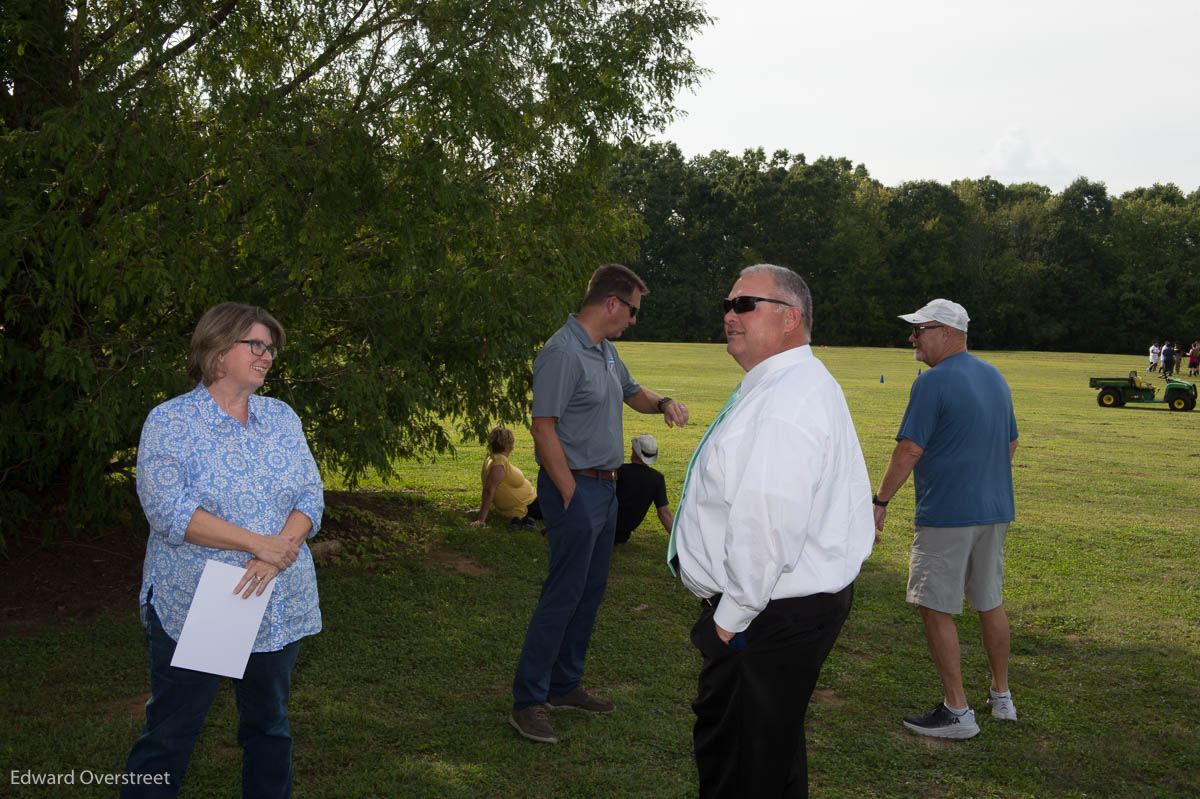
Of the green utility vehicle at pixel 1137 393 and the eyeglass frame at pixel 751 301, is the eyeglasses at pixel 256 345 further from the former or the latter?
the green utility vehicle at pixel 1137 393

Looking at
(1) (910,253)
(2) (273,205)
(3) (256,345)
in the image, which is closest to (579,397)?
(3) (256,345)

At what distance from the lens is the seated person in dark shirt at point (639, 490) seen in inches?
334

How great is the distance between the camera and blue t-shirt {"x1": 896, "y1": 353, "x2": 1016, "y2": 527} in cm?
502

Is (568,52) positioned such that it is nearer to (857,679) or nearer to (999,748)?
(857,679)

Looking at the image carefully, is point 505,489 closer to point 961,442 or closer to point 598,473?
point 598,473

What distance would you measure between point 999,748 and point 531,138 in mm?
5529

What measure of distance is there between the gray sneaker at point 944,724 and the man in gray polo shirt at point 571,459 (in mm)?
1939

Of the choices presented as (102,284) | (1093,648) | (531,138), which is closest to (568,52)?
(531,138)

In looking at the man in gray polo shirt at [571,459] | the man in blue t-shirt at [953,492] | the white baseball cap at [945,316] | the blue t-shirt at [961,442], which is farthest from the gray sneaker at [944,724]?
the white baseball cap at [945,316]

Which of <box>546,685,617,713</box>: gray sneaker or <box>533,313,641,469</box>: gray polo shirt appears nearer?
<box>533,313,641,469</box>: gray polo shirt

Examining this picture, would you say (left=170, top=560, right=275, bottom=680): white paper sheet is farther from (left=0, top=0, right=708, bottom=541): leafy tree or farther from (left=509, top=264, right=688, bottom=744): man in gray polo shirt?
(left=0, top=0, right=708, bottom=541): leafy tree

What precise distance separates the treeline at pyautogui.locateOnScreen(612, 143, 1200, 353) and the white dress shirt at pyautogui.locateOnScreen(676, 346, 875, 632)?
7200 cm

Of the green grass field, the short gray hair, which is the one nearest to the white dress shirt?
the short gray hair

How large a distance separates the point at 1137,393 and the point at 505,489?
24.2 metres
